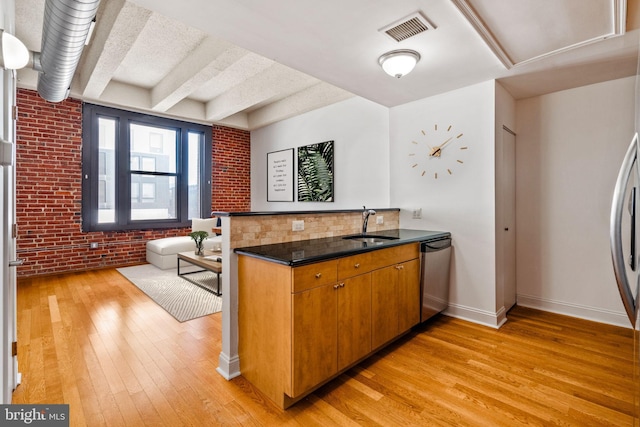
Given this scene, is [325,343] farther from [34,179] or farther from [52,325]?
[34,179]

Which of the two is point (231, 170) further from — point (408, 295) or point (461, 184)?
point (408, 295)

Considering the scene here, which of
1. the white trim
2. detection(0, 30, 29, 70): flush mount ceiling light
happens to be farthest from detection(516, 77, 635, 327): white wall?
detection(0, 30, 29, 70): flush mount ceiling light

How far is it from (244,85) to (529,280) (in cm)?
464

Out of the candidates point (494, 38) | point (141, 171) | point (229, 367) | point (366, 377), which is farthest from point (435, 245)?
point (141, 171)

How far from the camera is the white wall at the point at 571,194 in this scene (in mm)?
2883

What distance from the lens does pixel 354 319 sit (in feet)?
6.57

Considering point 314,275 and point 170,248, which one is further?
point 170,248

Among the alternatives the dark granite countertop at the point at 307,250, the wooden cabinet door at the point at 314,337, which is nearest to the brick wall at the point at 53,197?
the dark granite countertop at the point at 307,250

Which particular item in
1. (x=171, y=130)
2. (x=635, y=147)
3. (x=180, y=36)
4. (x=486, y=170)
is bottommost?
(x=635, y=147)

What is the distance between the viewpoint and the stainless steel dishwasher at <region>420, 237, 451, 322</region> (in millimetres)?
2721

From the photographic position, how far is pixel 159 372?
206 cm

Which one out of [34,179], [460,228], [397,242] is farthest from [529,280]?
[34,179]

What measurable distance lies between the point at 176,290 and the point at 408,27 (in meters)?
3.78

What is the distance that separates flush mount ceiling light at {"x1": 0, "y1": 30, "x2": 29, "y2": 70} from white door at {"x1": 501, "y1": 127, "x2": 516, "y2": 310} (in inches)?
145
